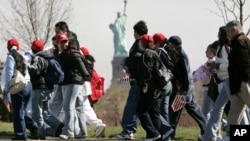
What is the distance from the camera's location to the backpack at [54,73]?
1275 centimetres

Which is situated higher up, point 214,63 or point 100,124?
point 214,63

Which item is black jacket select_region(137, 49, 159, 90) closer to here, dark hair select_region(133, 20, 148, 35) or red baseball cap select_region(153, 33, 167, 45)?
red baseball cap select_region(153, 33, 167, 45)

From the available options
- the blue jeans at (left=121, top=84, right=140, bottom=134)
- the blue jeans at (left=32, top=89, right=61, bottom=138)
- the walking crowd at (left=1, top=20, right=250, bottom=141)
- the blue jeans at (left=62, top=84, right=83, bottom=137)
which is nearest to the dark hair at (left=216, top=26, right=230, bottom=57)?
the walking crowd at (left=1, top=20, right=250, bottom=141)

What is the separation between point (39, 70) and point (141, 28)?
1894 mm

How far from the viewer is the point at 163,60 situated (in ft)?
38.9

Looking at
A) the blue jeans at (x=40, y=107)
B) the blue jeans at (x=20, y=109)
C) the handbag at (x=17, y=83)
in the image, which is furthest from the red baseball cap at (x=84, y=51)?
the handbag at (x=17, y=83)

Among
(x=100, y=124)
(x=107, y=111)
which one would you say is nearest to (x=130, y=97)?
(x=100, y=124)

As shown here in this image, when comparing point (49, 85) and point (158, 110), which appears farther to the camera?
point (49, 85)

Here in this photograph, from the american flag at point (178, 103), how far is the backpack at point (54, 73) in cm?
198

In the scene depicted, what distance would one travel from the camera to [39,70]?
41.8ft

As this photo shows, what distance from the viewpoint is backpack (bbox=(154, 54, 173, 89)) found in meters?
11.6

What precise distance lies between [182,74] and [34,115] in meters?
2.74

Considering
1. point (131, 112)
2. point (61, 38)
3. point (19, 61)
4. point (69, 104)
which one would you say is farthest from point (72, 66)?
point (131, 112)

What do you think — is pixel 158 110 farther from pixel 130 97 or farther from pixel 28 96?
pixel 28 96
